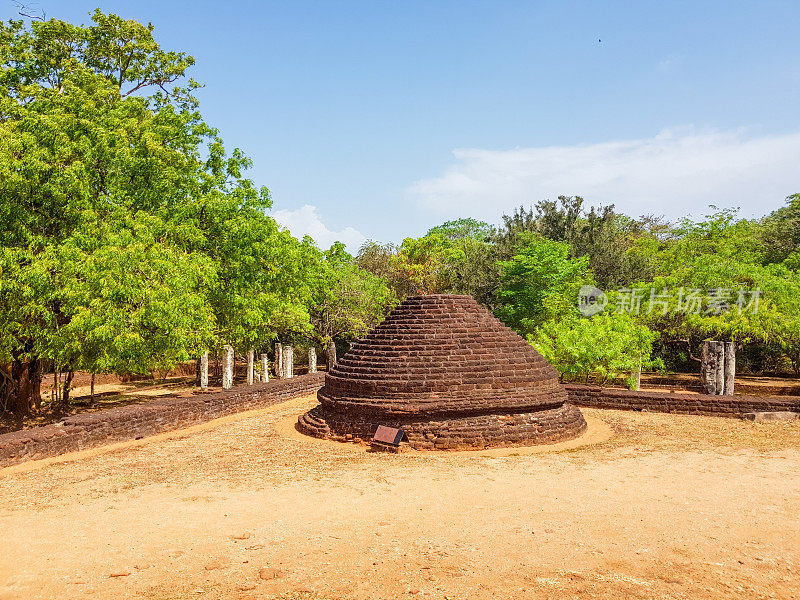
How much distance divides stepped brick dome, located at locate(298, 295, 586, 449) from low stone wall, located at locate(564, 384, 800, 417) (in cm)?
345

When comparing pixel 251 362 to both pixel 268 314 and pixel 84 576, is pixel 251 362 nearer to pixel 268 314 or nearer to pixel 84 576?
pixel 268 314

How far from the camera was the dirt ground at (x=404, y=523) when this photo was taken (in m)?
4.73

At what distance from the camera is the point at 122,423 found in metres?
10.9

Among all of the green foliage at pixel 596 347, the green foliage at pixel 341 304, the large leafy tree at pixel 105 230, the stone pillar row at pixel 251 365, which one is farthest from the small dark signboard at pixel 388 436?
the green foliage at pixel 341 304

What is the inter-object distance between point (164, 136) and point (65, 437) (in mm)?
8683

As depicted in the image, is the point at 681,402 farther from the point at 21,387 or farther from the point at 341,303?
the point at 21,387

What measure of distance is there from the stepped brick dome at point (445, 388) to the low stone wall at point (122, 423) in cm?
299

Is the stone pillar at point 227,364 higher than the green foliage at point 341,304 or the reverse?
the reverse

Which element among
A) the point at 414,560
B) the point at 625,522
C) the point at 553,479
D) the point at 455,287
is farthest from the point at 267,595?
the point at 455,287

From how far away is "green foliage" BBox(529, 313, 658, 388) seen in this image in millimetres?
16688

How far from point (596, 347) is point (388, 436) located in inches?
358

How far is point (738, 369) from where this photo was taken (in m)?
26.3

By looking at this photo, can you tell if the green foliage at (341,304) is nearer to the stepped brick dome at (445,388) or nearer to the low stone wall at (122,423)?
the low stone wall at (122,423)

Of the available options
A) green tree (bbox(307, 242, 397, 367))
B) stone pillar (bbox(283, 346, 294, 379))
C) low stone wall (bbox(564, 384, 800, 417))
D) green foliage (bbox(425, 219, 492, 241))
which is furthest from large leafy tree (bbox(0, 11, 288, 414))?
green foliage (bbox(425, 219, 492, 241))
